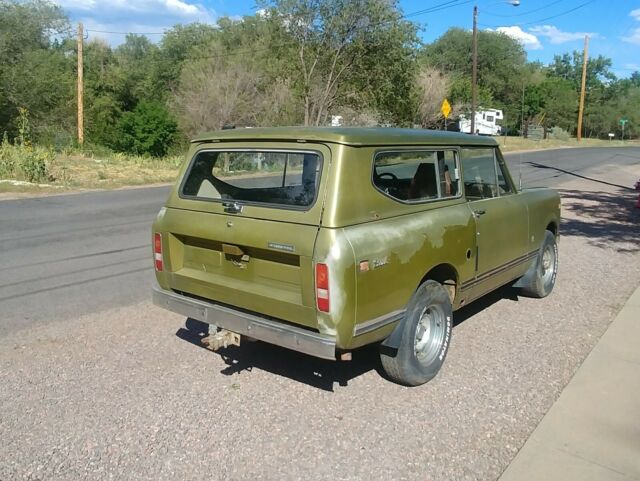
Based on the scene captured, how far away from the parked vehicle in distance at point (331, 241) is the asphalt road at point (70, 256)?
2.11m

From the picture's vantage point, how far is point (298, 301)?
3488mm

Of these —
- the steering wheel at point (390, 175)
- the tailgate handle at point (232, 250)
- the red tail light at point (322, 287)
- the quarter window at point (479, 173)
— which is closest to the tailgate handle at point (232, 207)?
the tailgate handle at point (232, 250)

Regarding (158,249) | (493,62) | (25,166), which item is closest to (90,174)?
(25,166)

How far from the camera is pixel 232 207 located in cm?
384

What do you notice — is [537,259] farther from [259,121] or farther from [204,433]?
[259,121]

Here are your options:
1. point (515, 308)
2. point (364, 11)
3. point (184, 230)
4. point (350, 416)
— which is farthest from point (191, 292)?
point (364, 11)

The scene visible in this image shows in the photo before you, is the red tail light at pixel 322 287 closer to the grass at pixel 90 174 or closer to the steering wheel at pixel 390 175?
the steering wheel at pixel 390 175

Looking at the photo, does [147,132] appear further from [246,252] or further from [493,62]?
[493,62]

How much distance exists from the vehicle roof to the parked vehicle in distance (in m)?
0.01

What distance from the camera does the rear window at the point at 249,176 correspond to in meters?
3.85

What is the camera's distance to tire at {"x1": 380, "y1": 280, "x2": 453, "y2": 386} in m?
3.89

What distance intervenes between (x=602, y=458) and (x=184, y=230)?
2.99 m

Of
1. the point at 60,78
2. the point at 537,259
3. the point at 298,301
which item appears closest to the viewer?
the point at 298,301

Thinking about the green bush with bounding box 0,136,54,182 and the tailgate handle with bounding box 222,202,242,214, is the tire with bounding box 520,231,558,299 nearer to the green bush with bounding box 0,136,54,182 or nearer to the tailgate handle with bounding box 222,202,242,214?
the tailgate handle with bounding box 222,202,242,214
